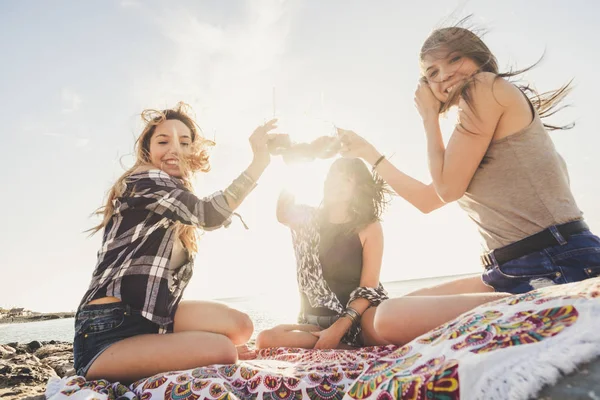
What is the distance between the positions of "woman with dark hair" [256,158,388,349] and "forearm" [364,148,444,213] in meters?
1.08

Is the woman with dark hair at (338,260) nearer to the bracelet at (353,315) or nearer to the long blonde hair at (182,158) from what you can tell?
the bracelet at (353,315)

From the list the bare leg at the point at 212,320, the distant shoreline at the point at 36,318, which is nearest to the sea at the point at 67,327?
the bare leg at the point at 212,320

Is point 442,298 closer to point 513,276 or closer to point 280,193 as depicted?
point 513,276

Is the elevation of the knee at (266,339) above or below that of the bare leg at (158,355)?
below

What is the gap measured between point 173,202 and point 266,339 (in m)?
1.62

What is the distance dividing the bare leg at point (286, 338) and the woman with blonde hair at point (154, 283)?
1.01 feet

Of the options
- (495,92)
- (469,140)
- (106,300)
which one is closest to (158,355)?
(106,300)

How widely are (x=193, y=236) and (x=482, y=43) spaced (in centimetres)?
285

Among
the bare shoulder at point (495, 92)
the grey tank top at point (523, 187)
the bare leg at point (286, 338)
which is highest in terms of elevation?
the bare shoulder at point (495, 92)

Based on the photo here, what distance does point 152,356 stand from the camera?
2.35 meters

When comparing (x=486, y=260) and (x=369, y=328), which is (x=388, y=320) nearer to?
(x=486, y=260)

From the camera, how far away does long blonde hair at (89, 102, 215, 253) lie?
3037 millimetres

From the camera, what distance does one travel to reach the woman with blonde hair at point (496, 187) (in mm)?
1979

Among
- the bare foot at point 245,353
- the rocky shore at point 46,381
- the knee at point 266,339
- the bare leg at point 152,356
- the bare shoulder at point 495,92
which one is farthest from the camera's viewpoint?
the knee at point 266,339
